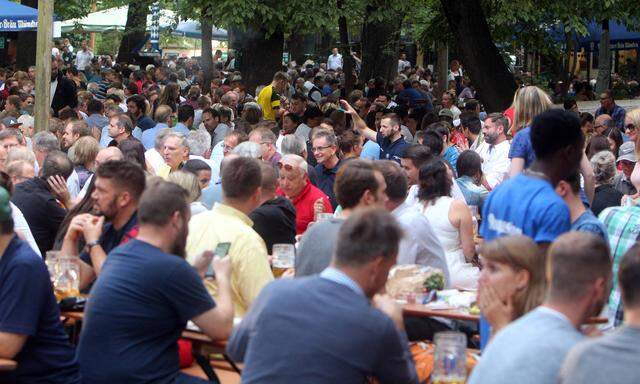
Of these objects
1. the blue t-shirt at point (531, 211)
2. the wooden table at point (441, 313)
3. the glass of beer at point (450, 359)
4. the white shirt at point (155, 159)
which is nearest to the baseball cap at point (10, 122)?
the white shirt at point (155, 159)

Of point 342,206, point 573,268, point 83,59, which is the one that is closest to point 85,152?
point 342,206

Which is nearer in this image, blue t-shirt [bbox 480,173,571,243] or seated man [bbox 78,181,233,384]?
seated man [bbox 78,181,233,384]

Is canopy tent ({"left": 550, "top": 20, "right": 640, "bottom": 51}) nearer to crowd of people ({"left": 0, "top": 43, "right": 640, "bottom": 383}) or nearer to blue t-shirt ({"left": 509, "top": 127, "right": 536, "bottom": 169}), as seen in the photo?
crowd of people ({"left": 0, "top": 43, "right": 640, "bottom": 383})

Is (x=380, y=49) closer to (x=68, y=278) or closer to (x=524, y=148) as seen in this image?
(x=524, y=148)

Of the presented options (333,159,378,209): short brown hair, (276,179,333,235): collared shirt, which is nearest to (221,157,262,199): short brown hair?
(333,159,378,209): short brown hair

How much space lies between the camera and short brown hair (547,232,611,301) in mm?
4070

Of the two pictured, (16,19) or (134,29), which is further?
(134,29)

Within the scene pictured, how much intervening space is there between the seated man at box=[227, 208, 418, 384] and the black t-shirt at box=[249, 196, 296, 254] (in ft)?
12.1

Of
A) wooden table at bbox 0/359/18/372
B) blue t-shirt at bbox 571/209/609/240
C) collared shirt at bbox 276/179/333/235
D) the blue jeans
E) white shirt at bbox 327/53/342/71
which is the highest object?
white shirt at bbox 327/53/342/71

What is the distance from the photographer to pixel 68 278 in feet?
22.7

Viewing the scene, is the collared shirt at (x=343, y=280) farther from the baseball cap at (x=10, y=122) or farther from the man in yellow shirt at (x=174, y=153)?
the baseball cap at (x=10, y=122)

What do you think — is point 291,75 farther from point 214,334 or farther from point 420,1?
point 214,334

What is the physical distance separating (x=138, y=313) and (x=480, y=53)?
1386cm

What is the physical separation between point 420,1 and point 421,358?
17953 millimetres
